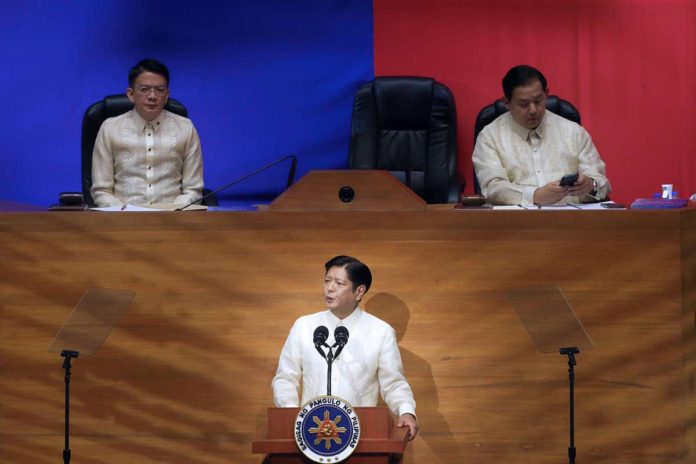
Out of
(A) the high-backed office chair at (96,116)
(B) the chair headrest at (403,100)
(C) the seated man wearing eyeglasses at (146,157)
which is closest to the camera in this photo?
(C) the seated man wearing eyeglasses at (146,157)

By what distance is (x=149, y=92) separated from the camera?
5.32 metres

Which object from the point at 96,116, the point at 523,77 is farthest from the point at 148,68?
the point at 523,77

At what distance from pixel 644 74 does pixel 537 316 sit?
2994 mm

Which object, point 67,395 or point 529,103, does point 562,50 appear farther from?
point 67,395

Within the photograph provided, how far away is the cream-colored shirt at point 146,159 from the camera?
5.45 metres

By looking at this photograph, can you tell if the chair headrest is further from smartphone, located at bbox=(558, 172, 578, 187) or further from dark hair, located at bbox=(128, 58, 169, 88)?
smartphone, located at bbox=(558, 172, 578, 187)

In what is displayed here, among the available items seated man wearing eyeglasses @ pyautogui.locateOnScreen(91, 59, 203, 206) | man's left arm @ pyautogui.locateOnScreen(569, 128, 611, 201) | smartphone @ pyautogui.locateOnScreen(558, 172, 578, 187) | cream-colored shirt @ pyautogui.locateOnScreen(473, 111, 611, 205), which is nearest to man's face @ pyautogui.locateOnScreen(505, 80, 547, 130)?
cream-colored shirt @ pyautogui.locateOnScreen(473, 111, 611, 205)

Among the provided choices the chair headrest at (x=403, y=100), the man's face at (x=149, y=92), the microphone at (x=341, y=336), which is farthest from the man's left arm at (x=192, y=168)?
the microphone at (x=341, y=336)

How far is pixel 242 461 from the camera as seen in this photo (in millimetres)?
4289

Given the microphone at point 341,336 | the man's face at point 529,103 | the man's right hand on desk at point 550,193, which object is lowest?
the microphone at point 341,336

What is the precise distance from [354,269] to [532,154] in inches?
68.4

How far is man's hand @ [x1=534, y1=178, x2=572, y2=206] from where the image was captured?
4.80 meters

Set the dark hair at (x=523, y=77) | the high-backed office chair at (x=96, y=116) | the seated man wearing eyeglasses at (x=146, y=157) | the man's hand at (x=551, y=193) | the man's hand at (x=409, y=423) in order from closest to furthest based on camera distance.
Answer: the man's hand at (x=409, y=423)
the man's hand at (x=551, y=193)
the dark hair at (x=523, y=77)
the seated man wearing eyeglasses at (x=146, y=157)
the high-backed office chair at (x=96, y=116)

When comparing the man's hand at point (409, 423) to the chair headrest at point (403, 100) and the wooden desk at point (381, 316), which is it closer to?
the wooden desk at point (381, 316)
